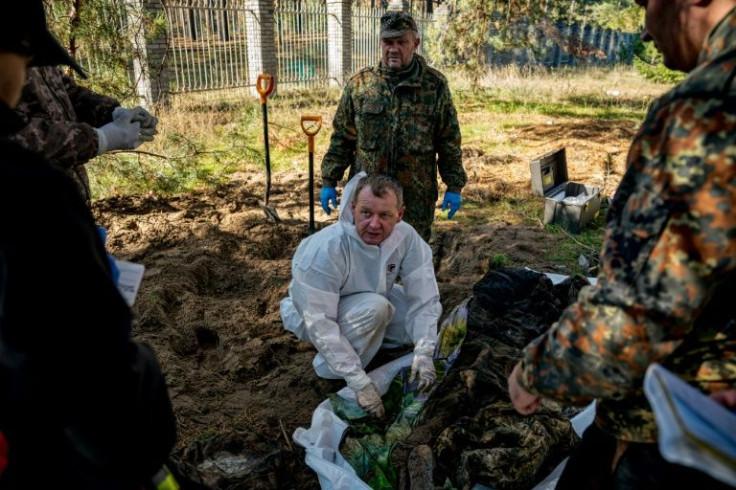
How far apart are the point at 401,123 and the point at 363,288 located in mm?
1318

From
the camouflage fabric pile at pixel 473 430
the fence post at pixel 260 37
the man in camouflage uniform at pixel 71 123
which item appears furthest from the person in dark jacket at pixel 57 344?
the fence post at pixel 260 37

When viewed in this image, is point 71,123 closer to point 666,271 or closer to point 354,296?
point 354,296

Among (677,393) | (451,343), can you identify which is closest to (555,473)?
(451,343)

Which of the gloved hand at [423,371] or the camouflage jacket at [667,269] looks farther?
the gloved hand at [423,371]

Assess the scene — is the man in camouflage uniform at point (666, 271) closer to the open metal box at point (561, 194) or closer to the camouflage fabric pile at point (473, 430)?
the camouflage fabric pile at point (473, 430)

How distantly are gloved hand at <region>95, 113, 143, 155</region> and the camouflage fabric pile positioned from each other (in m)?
1.87

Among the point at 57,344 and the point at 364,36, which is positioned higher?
the point at 364,36

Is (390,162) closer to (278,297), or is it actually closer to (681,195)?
(278,297)

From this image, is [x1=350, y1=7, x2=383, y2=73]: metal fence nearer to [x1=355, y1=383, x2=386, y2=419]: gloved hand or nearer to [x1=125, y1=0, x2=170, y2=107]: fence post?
[x1=125, y1=0, x2=170, y2=107]: fence post

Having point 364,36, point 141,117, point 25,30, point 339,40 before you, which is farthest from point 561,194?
point 364,36

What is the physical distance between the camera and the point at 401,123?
373 cm

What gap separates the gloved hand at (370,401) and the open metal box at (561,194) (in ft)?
11.3

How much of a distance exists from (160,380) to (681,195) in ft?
3.34

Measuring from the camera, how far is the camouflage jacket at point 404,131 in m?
3.72
